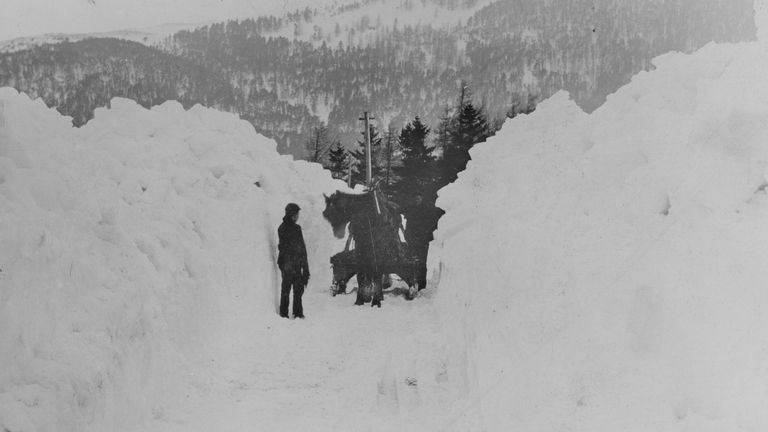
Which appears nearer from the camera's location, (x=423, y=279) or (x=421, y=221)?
(x=423, y=279)

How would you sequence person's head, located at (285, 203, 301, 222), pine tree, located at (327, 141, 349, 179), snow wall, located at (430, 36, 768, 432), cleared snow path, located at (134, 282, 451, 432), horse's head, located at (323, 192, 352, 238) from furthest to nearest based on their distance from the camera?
pine tree, located at (327, 141, 349, 179)
horse's head, located at (323, 192, 352, 238)
person's head, located at (285, 203, 301, 222)
cleared snow path, located at (134, 282, 451, 432)
snow wall, located at (430, 36, 768, 432)

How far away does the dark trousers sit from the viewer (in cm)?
902

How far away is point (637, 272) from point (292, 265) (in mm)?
5804

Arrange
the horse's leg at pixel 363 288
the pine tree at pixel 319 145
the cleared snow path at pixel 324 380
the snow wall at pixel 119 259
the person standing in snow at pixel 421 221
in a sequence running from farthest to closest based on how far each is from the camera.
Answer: the pine tree at pixel 319 145 < the person standing in snow at pixel 421 221 < the horse's leg at pixel 363 288 < the cleared snow path at pixel 324 380 < the snow wall at pixel 119 259

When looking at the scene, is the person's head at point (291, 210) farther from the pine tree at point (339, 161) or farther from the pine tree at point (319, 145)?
the pine tree at point (319, 145)

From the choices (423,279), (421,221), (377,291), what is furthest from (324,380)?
(421,221)

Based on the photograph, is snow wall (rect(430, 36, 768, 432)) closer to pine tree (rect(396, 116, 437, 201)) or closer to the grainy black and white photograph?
the grainy black and white photograph

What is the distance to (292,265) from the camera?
9.06 m

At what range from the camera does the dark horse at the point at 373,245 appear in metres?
9.63

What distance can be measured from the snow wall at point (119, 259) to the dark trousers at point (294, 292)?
0.21 meters

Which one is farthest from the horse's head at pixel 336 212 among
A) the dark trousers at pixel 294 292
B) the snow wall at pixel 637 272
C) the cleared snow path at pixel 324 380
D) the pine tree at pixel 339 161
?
the pine tree at pixel 339 161

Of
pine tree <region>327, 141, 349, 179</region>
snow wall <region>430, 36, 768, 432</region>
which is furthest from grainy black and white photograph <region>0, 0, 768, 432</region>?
pine tree <region>327, 141, 349, 179</region>

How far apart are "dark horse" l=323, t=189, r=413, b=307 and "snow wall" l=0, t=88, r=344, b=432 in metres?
1.46

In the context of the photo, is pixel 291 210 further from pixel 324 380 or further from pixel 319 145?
pixel 319 145
